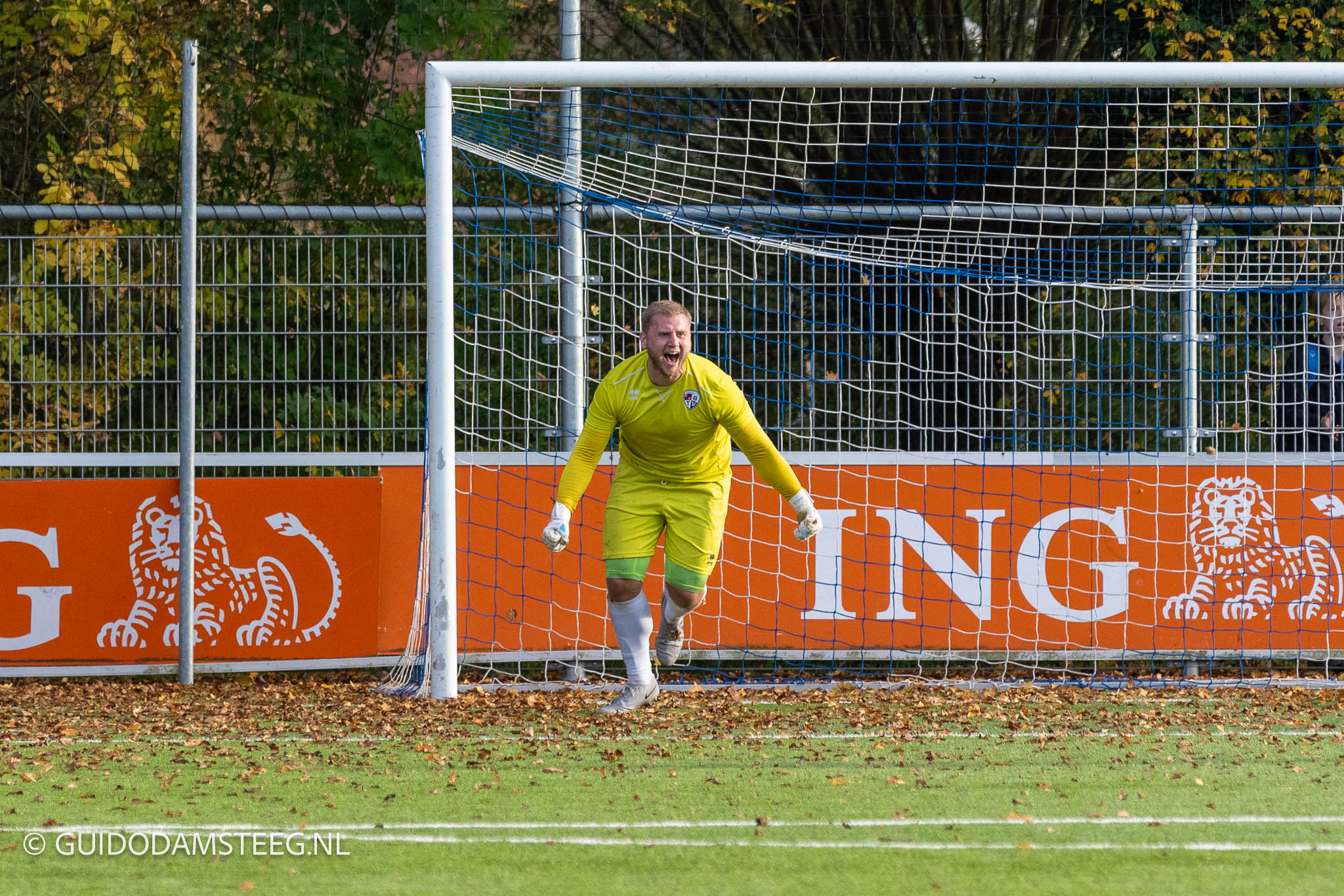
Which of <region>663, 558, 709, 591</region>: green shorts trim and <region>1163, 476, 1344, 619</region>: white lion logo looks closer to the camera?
<region>663, 558, 709, 591</region>: green shorts trim

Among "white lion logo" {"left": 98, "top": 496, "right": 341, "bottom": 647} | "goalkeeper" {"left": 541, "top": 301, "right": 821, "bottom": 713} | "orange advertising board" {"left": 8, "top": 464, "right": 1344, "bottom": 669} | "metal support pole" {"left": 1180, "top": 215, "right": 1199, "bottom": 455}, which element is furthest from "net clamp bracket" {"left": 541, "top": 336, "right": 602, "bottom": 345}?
"metal support pole" {"left": 1180, "top": 215, "right": 1199, "bottom": 455}

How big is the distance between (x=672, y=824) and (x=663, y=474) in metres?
2.22

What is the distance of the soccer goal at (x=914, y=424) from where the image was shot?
710 cm

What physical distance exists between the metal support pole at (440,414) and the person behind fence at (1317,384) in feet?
15.3

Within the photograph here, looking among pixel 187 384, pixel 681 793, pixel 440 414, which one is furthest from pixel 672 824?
pixel 187 384

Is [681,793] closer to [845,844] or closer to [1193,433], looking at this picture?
[845,844]

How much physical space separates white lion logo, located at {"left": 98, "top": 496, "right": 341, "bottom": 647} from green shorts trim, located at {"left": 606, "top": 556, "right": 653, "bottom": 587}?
1.81 meters

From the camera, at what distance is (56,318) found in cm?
720

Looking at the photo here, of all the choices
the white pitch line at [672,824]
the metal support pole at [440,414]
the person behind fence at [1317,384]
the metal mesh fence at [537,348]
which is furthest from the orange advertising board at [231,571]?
the person behind fence at [1317,384]

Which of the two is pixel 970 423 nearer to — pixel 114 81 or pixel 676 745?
pixel 676 745

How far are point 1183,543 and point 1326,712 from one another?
4.59 feet

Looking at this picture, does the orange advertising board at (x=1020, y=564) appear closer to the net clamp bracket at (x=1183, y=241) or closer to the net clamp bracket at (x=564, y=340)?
the net clamp bracket at (x=564, y=340)

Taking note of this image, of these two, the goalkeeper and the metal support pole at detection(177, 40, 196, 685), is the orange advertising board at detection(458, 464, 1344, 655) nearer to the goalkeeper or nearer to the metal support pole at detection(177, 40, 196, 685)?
the goalkeeper

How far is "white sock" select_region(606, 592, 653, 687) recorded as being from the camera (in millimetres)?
5977
